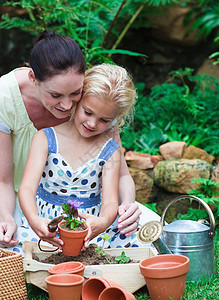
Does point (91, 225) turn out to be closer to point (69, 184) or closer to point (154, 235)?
point (154, 235)

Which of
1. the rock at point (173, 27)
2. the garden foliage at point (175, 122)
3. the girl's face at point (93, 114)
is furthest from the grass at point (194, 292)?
the rock at point (173, 27)

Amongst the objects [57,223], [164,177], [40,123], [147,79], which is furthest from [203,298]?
[147,79]

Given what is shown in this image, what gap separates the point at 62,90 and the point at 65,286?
121 cm

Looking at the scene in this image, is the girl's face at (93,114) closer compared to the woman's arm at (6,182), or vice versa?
the girl's face at (93,114)

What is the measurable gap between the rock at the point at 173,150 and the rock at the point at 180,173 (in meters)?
0.25

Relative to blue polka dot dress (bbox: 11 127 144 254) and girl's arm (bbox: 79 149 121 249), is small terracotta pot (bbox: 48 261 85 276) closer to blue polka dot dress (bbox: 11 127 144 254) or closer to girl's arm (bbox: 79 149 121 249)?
girl's arm (bbox: 79 149 121 249)

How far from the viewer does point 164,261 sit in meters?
2.43

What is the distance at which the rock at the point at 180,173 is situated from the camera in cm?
448

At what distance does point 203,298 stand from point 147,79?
5.22 m

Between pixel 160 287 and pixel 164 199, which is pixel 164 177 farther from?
pixel 160 287

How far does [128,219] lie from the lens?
2.79 m

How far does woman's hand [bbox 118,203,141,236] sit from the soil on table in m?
0.21

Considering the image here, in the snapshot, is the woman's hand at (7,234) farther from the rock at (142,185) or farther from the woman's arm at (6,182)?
the rock at (142,185)

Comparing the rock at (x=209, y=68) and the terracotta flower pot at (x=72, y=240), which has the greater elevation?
the terracotta flower pot at (x=72, y=240)
